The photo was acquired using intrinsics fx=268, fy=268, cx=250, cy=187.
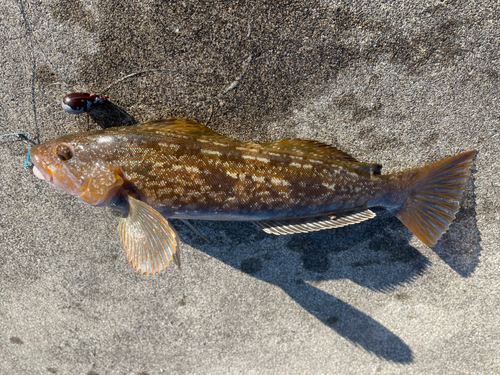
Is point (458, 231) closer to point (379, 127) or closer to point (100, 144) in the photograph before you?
point (379, 127)

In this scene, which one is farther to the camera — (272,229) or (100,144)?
(272,229)

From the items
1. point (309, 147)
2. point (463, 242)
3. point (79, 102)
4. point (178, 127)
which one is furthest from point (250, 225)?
point (463, 242)

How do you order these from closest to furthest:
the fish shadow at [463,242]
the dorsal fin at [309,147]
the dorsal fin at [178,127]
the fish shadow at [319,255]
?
the dorsal fin at [178,127], the dorsal fin at [309,147], the fish shadow at [463,242], the fish shadow at [319,255]

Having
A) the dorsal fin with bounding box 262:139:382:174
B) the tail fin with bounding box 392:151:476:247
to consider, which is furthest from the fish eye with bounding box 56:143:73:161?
the tail fin with bounding box 392:151:476:247

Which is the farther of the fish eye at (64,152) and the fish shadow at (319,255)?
the fish shadow at (319,255)

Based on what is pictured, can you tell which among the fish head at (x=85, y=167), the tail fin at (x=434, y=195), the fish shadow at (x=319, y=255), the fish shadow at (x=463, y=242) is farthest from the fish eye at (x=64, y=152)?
the fish shadow at (x=463, y=242)

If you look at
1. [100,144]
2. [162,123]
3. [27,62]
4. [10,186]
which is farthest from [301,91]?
[10,186]

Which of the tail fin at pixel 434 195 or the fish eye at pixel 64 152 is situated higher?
the tail fin at pixel 434 195

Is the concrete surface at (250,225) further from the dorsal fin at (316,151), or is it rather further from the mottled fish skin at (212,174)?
the mottled fish skin at (212,174)
